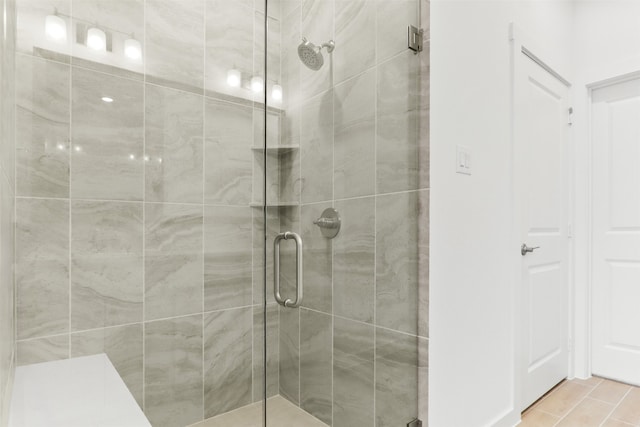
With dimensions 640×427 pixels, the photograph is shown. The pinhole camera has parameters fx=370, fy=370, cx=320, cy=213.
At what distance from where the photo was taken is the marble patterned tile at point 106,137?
159cm

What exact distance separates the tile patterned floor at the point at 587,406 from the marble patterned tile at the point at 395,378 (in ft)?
3.12

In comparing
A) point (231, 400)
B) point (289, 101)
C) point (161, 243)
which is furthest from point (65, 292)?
point (289, 101)

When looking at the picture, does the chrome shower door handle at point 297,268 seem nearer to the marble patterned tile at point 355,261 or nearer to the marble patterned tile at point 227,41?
the marble patterned tile at point 355,261

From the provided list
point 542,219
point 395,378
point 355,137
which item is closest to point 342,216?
point 355,137

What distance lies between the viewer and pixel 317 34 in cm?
129

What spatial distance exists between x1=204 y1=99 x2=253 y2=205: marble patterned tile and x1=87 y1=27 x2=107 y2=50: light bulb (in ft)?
1.69

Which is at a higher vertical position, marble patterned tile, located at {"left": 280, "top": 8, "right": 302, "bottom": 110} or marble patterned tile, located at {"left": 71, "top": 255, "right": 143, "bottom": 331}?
marble patterned tile, located at {"left": 280, "top": 8, "right": 302, "bottom": 110}

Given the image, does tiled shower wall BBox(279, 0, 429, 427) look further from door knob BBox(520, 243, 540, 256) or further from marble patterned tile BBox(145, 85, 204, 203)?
door knob BBox(520, 243, 540, 256)

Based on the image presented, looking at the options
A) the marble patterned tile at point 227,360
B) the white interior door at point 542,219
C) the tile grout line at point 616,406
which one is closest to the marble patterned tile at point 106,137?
the marble patterned tile at point 227,360

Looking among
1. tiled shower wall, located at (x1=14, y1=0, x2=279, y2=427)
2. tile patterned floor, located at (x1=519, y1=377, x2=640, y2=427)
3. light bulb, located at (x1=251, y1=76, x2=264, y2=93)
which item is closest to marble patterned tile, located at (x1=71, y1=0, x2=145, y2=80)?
tiled shower wall, located at (x1=14, y1=0, x2=279, y2=427)

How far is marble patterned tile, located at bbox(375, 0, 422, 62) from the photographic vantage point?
1.42 meters

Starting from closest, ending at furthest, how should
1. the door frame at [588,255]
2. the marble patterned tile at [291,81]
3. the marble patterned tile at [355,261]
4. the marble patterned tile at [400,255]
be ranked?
the marble patterned tile at [291,81]
the marble patterned tile at [355,261]
the marble patterned tile at [400,255]
the door frame at [588,255]

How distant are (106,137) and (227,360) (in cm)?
127

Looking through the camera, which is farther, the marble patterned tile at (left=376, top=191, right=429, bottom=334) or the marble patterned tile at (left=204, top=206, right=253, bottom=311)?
the marble patterned tile at (left=204, top=206, right=253, bottom=311)
